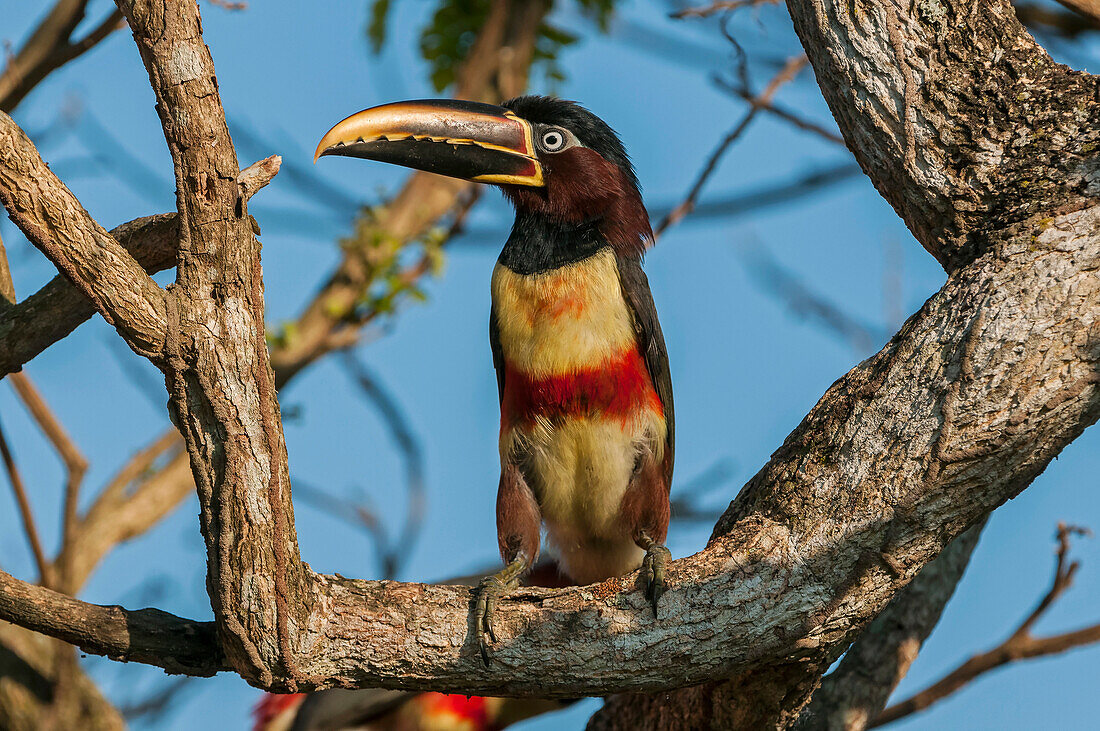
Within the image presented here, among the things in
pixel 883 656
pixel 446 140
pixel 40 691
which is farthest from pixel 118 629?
pixel 883 656

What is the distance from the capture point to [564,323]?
→ 4.26 metres

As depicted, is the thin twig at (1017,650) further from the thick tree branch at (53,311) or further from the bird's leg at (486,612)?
the thick tree branch at (53,311)

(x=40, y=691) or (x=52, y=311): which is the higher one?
(x=52, y=311)

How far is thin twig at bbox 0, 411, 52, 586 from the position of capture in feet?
15.0

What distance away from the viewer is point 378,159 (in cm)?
413

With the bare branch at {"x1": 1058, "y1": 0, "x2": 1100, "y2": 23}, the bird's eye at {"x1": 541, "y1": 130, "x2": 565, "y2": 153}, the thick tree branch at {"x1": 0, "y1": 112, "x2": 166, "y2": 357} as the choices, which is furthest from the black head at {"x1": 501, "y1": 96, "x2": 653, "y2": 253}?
the thick tree branch at {"x1": 0, "y1": 112, "x2": 166, "y2": 357}

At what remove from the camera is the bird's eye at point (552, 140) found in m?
4.60

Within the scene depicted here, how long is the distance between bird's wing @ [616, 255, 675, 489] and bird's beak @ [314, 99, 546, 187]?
55 cm

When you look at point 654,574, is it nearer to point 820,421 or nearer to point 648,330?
point 820,421

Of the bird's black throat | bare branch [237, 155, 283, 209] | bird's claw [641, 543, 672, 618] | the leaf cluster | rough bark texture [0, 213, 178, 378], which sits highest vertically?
the leaf cluster

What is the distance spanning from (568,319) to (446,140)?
86cm

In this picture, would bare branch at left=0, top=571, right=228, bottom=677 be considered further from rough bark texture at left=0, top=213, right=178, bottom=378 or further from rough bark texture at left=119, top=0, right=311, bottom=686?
rough bark texture at left=0, top=213, right=178, bottom=378

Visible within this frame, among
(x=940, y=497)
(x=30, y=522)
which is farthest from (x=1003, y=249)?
(x=30, y=522)

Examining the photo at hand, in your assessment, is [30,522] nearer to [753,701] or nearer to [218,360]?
[218,360]
